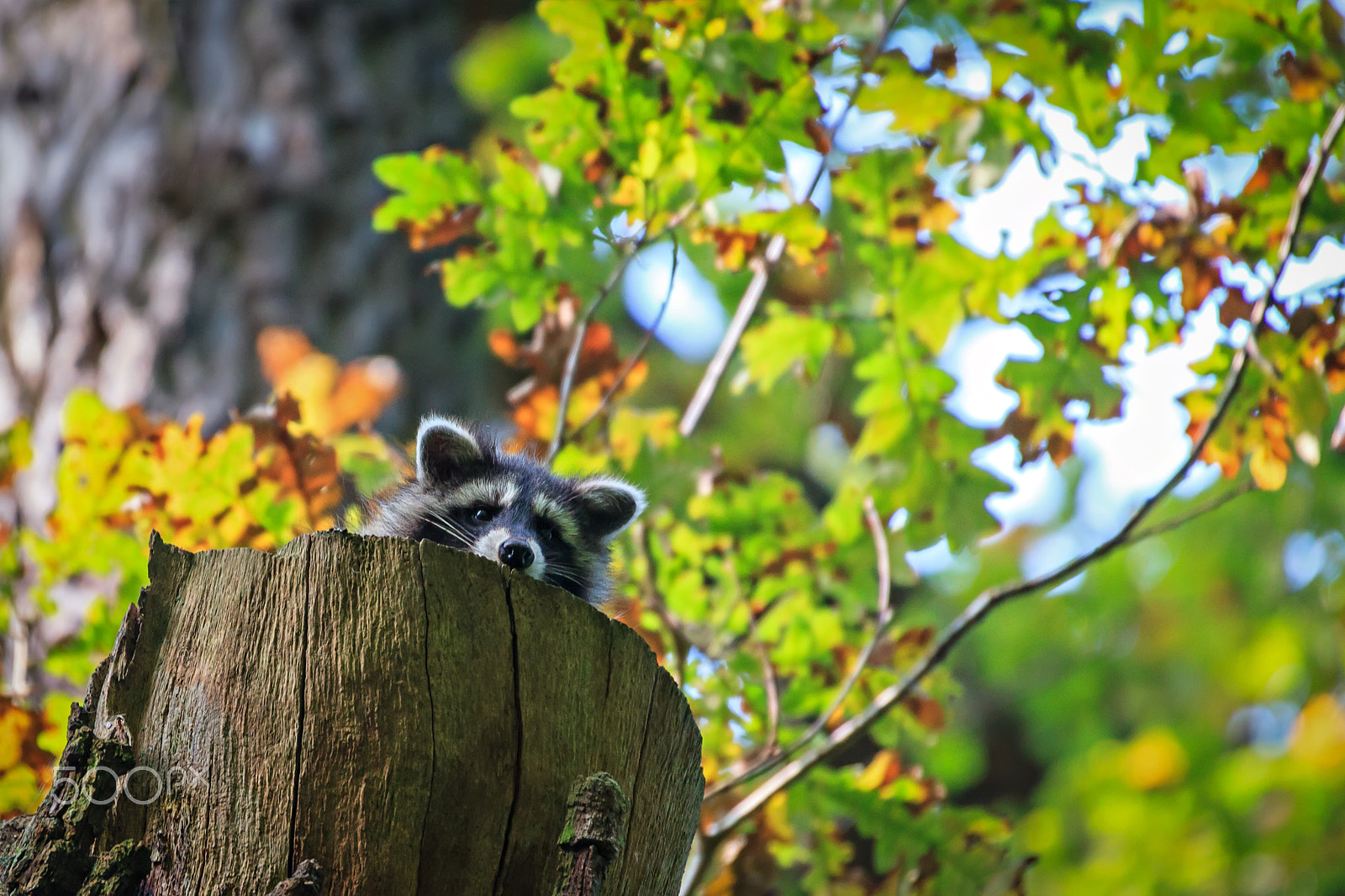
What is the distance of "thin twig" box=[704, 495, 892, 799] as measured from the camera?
367 cm

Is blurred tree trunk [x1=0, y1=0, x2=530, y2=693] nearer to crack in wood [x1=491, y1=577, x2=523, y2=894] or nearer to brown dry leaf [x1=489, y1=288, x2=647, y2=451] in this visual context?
brown dry leaf [x1=489, y1=288, x2=647, y2=451]

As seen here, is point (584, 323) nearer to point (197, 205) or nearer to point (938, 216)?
point (938, 216)

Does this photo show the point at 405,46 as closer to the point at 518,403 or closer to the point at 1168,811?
the point at 518,403

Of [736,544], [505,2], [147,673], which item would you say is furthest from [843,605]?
[505,2]

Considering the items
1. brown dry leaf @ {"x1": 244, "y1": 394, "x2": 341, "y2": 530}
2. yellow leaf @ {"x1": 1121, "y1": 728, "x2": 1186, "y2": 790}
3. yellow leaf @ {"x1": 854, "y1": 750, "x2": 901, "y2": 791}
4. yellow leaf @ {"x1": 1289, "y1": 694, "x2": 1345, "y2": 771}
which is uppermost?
brown dry leaf @ {"x1": 244, "y1": 394, "x2": 341, "y2": 530}

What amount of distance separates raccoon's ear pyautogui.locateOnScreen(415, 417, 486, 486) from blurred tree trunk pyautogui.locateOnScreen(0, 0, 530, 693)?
1336 millimetres

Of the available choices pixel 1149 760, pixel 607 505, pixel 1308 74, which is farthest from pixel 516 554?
pixel 1149 760

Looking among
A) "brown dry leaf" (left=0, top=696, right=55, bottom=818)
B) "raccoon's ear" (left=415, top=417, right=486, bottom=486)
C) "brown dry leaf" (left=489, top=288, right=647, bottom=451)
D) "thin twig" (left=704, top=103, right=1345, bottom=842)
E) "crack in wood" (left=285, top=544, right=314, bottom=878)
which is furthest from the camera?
"raccoon's ear" (left=415, top=417, right=486, bottom=486)

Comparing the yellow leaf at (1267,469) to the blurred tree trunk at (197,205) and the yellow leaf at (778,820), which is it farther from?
the blurred tree trunk at (197,205)

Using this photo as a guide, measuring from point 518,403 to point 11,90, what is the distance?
3.88m

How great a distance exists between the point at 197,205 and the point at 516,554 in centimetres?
332

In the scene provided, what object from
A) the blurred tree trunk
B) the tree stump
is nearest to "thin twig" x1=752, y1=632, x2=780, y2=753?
the tree stump

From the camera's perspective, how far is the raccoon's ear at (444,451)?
14.6 feet

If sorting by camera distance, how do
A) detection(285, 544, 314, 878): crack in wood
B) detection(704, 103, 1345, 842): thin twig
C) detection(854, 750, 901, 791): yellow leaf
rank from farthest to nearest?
detection(854, 750, 901, 791): yellow leaf, detection(704, 103, 1345, 842): thin twig, detection(285, 544, 314, 878): crack in wood
